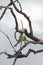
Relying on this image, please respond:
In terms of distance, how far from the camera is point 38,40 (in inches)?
283

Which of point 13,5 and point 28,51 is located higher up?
point 13,5

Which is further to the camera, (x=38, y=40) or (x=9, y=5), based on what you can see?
(x=9, y=5)

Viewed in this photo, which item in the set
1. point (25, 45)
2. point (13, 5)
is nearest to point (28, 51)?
point (25, 45)

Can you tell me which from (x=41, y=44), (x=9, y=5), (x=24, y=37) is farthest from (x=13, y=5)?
(x=41, y=44)

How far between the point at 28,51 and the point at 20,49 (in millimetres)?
321

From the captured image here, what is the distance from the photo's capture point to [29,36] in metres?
7.42

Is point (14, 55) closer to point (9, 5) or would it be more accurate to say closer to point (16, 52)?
point (16, 52)

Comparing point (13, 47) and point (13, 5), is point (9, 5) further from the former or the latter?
point (13, 47)

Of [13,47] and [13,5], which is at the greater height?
[13,5]

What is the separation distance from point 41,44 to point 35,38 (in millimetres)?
241

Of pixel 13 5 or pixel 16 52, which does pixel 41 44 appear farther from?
pixel 13 5

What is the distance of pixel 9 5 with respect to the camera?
8.02 metres

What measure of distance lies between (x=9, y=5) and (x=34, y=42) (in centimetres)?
165

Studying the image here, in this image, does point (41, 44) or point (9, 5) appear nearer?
point (41, 44)
